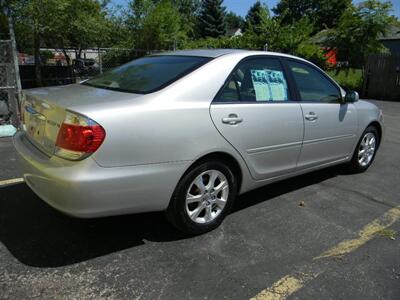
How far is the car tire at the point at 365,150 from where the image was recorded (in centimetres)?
525

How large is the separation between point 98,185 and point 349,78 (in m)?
18.9

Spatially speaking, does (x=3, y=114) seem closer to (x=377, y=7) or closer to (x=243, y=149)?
(x=243, y=149)

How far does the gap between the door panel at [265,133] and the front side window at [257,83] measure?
0.08m

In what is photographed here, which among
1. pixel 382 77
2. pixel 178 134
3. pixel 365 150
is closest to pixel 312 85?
pixel 365 150

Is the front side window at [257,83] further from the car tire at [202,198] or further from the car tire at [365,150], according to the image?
the car tire at [365,150]

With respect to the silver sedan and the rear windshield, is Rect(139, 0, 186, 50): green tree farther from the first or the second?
the silver sedan

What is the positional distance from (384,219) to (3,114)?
6.44 m

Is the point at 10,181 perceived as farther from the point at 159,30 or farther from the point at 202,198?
the point at 159,30

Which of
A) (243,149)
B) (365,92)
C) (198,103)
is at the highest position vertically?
(198,103)

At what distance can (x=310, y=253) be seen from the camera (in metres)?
3.25

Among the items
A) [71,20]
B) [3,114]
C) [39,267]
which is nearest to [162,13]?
[71,20]

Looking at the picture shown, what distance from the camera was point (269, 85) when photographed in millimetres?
3887

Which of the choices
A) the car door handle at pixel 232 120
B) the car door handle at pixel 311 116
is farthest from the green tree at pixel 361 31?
the car door handle at pixel 232 120

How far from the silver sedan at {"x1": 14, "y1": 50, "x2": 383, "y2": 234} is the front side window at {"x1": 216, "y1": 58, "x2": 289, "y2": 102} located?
0.01 m
